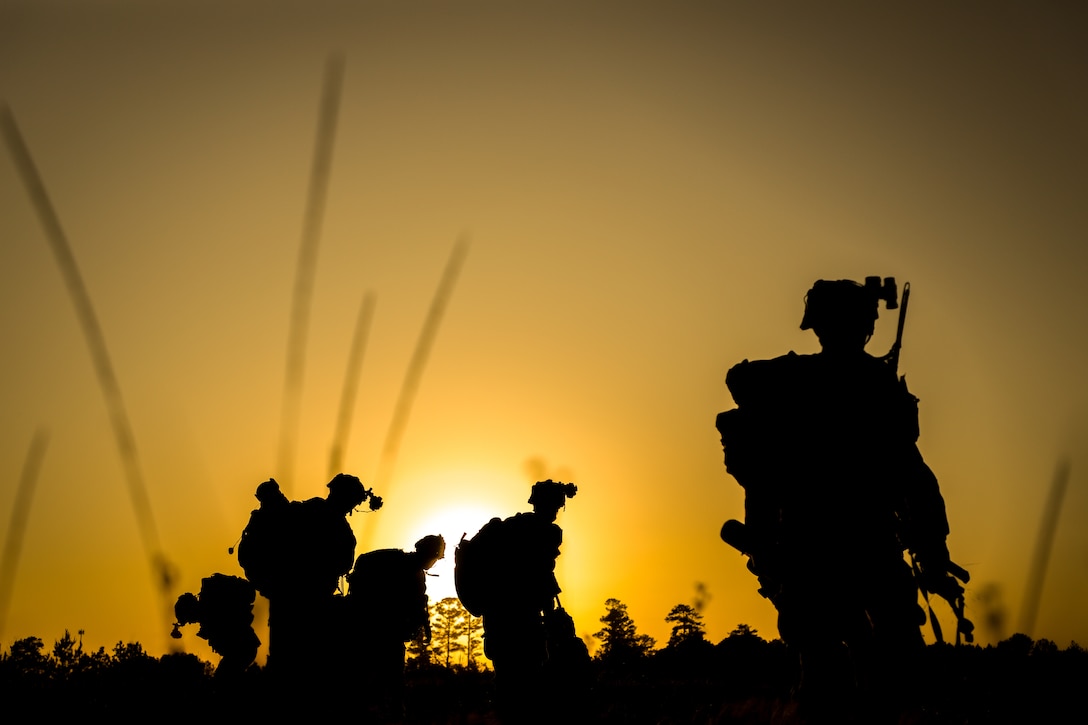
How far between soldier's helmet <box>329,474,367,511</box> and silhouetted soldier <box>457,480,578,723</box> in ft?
4.25

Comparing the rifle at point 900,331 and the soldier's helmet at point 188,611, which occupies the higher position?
the soldier's helmet at point 188,611

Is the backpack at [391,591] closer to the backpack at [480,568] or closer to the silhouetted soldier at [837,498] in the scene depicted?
the backpack at [480,568]

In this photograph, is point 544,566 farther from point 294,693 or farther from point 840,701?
point 840,701

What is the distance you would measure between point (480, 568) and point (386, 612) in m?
0.96

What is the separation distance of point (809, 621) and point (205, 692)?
11747 mm

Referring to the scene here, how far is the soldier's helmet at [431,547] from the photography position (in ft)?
30.2

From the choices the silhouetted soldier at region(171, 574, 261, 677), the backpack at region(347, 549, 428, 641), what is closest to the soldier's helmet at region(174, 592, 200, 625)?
the silhouetted soldier at region(171, 574, 261, 677)

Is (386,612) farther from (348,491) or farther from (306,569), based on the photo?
(348,491)

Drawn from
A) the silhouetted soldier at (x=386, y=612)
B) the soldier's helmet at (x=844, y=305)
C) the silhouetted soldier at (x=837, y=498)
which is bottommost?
the silhouetted soldier at (x=837, y=498)

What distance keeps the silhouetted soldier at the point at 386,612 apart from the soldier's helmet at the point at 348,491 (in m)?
0.62

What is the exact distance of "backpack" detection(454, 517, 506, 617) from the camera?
9086 millimetres

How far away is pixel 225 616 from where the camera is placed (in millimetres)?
9305

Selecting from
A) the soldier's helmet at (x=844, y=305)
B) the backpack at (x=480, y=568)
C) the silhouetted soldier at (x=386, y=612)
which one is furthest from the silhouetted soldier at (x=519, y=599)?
the soldier's helmet at (x=844, y=305)

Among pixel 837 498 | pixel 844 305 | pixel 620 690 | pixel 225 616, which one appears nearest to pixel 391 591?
pixel 225 616
